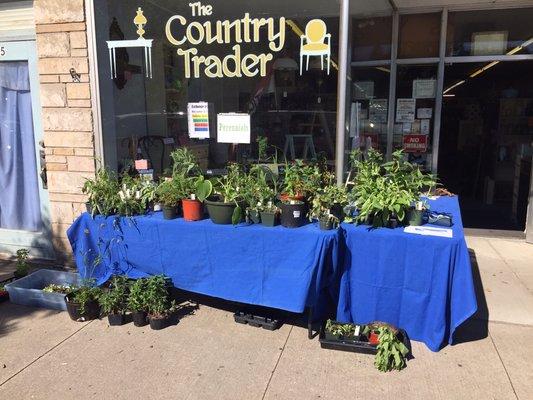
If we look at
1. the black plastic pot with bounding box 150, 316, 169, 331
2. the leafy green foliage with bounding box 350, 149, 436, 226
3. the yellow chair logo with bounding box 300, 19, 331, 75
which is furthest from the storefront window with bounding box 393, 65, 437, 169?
the black plastic pot with bounding box 150, 316, 169, 331

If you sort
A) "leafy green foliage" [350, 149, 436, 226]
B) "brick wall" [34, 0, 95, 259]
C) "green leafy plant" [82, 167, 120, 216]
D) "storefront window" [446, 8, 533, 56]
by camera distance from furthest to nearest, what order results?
1. "storefront window" [446, 8, 533, 56]
2. "brick wall" [34, 0, 95, 259]
3. "green leafy plant" [82, 167, 120, 216]
4. "leafy green foliage" [350, 149, 436, 226]

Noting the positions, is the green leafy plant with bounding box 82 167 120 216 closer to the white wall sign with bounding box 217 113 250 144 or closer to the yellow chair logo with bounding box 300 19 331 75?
the white wall sign with bounding box 217 113 250 144

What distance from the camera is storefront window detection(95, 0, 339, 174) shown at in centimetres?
418

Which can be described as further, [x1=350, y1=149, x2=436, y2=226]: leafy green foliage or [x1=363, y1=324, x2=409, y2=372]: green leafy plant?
[x1=350, y1=149, x2=436, y2=226]: leafy green foliage

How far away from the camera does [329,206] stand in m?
3.41

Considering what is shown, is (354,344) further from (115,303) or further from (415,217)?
(115,303)

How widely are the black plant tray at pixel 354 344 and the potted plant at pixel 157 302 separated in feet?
4.12

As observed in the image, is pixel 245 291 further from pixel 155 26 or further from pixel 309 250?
pixel 155 26

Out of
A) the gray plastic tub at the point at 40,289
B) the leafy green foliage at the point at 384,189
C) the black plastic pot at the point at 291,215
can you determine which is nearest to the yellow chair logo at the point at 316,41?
the leafy green foliage at the point at 384,189

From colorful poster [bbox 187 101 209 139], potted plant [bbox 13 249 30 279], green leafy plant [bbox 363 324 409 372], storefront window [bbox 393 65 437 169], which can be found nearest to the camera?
green leafy plant [bbox 363 324 409 372]

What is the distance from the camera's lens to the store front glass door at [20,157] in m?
4.84

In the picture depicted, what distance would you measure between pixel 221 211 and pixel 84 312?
1.44m

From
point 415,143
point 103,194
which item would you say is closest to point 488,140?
point 415,143

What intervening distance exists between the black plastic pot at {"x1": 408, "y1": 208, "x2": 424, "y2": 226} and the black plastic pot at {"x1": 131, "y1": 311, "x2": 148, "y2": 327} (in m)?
2.22
